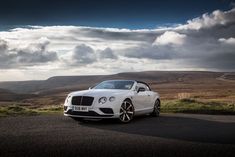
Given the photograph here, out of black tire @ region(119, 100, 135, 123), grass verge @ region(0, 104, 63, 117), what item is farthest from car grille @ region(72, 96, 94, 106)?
grass verge @ region(0, 104, 63, 117)

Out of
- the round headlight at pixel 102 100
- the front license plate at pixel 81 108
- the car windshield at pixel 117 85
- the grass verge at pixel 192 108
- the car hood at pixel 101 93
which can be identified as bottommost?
the grass verge at pixel 192 108

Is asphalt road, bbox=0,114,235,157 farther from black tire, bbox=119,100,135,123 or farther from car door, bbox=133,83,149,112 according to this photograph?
car door, bbox=133,83,149,112

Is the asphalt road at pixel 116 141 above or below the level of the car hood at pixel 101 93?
below

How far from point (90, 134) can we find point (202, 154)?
3.81m

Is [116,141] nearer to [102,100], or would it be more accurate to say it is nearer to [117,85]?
[102,100]

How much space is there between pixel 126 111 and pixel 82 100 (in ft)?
5.78

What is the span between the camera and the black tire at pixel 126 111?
14492 mm

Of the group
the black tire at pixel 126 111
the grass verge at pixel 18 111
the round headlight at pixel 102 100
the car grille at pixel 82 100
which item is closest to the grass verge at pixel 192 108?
the grass verge at pixel 18 111

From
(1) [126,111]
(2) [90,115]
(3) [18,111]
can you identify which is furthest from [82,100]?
(3) [18,111]

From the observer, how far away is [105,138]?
10.1 metres

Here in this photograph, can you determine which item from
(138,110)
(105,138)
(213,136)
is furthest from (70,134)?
(138,110)

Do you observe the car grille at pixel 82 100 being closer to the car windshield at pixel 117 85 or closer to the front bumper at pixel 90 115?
the front bumper at pixel 90 115

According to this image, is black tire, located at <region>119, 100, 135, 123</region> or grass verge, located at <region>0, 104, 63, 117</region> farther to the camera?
grass verge, located at <region>0, 104, 63, 117</region>

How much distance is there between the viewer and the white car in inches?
547
